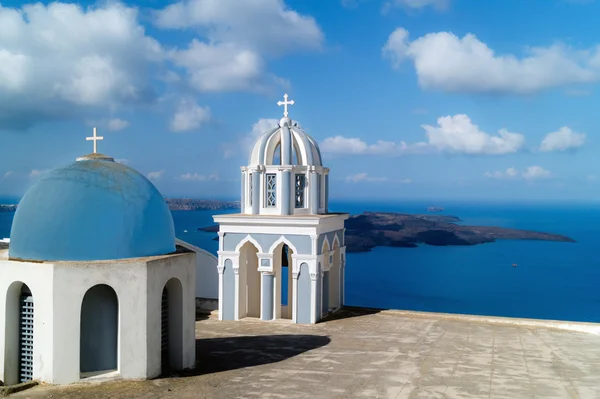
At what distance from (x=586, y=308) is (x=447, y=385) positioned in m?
40.3

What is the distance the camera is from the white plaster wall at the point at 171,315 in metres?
11.0

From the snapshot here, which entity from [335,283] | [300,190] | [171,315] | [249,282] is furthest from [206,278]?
[171,315]

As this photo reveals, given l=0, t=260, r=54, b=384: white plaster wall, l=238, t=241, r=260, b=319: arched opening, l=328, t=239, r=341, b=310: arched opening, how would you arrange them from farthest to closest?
1. l=328, t=239, r=341, b=310: arched opening
2. l=238, t=241, r=260, b=319: arched opening
3. l=0, t=260, r=54, b=384: white plaster wall

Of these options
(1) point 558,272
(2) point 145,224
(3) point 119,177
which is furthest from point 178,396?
(1) point 558,272

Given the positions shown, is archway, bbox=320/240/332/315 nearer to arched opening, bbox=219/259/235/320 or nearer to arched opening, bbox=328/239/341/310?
arched opening, bbox=328/239/341/310

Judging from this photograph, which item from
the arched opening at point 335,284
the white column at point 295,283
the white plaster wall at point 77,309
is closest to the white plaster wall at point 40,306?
the white plaster wall at point 77,309

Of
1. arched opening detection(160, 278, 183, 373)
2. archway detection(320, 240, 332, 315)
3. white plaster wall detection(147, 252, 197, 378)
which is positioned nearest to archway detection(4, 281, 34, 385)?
white plaster wall detection(147, 252, 197, 378)

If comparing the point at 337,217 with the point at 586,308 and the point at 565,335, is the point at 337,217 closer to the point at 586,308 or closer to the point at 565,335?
the point at 565,335

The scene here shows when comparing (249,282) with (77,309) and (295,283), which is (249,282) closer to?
(295,283)

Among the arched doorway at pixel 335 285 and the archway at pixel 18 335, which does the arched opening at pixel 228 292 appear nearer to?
the arched doorway at pixel 335 285

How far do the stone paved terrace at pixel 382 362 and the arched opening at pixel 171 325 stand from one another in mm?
628

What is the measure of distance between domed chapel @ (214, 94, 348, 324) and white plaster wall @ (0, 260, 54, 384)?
7.54 metres

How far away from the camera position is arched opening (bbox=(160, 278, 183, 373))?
39.4 feet

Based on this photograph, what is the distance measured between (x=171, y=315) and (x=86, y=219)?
2608 mm
